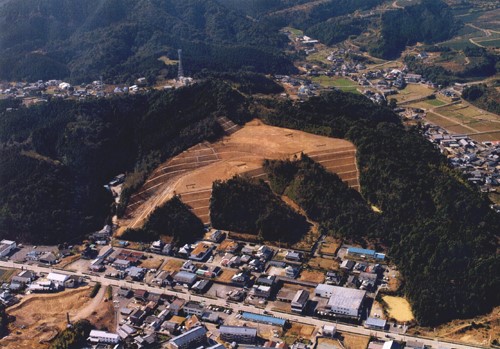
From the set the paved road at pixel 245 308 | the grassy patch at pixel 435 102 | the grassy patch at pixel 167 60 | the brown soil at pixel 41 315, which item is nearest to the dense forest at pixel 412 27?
the grassy patch at pixel 435 102

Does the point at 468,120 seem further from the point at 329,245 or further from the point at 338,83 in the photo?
the point at 329,245

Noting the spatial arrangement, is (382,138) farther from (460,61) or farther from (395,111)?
(460,61)

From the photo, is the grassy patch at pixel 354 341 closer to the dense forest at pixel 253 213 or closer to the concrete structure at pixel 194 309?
the concrete structure at pixel 194 309

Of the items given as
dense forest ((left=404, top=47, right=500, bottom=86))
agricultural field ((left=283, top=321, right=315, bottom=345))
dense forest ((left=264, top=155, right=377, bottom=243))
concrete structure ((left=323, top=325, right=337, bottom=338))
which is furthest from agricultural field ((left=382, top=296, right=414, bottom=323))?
dense forest ((left=404, top=47, right=500, bottom=86))

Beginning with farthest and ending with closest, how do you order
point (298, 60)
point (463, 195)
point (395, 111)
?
point (298, 60) → point (395, 111) → point (463, 195)

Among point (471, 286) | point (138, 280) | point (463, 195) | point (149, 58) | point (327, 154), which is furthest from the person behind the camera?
point (149, 58)

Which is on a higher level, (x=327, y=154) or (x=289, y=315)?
(x=327, y=154)

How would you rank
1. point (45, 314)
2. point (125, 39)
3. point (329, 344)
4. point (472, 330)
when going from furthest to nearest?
1. point (125, 39)
2. point (45, 314)
3. point (472, 330)
4. point (329, 344)

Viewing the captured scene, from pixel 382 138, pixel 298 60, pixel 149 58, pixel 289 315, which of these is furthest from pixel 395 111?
pixel 289 315

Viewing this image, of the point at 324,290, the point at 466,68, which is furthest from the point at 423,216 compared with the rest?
Answer: the point at 466,68
